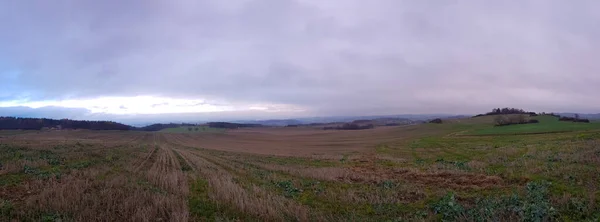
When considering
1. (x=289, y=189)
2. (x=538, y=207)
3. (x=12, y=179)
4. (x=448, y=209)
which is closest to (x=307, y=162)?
(x=289, y=189)

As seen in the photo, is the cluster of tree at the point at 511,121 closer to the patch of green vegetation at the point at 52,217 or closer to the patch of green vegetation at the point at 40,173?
the patch of green vegetation at the point at 40,173

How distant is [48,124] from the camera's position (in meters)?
120

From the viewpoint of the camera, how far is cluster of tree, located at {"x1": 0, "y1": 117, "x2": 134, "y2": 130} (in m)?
111

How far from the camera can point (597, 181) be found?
35.7 feet

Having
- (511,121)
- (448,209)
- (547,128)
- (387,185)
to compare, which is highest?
(511,121)

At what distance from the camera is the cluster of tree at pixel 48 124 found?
364 ft

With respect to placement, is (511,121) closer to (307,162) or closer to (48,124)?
(307,162)

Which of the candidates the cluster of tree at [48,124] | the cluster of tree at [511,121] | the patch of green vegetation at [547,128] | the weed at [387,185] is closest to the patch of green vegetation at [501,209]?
the weed at [387,185]

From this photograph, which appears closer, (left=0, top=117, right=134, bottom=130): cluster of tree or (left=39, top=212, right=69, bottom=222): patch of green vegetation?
(left=39, top=212, right=69, bottom=222): patch of green vegetation

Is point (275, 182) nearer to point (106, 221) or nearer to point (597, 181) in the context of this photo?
point (106, 221)

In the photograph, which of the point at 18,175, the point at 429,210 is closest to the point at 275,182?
the point at 429,210

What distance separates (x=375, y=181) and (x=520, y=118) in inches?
2848

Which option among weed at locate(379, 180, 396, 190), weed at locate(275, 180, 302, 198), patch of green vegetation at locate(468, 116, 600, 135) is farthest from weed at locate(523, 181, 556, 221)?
patch of green vegetation at locate(468, 116, 600, 135)

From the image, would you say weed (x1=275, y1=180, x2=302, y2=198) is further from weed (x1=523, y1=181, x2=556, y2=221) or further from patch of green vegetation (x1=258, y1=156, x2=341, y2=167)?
patch of green vegetation (x1=258, y1=156, x2=341, y2=167)
